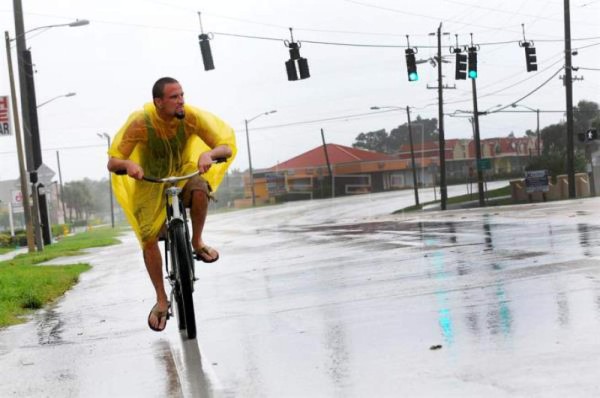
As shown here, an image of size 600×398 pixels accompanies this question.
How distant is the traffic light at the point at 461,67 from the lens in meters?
34.6

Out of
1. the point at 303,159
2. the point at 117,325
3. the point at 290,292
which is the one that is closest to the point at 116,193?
the point at 117,325

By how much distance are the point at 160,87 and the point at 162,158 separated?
0.61m

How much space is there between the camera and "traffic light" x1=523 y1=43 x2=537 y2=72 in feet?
117

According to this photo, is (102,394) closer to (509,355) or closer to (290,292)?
(509,355)

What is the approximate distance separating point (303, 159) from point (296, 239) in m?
89.8

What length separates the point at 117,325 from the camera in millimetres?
8211

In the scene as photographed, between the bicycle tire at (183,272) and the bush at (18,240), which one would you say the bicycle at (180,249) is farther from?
the bush at (18,240)

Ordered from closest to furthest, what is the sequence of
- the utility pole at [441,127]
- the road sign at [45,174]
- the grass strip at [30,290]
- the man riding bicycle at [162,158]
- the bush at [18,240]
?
1. the man riding bicycle at [162,158]
2. the grass strip at [30,290]
3. the road sign at [45,174]
4. the bush at [18,240]
5. the utility pole at [441,127]

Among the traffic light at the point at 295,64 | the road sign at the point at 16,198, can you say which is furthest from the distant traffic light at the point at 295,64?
the road sign at the point at 16,198

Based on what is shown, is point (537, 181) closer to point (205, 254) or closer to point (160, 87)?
point (205, 254)

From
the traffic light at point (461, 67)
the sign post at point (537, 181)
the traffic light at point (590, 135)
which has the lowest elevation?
the sign post at point (537, 181)

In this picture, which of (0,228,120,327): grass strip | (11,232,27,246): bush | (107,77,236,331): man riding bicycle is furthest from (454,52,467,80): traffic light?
(107,77,236,331): man riding bicycle

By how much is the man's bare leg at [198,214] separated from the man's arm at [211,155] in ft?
1.04

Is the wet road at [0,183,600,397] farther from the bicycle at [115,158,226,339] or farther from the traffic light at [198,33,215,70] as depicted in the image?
the traffic light at [198,33,215,70]
